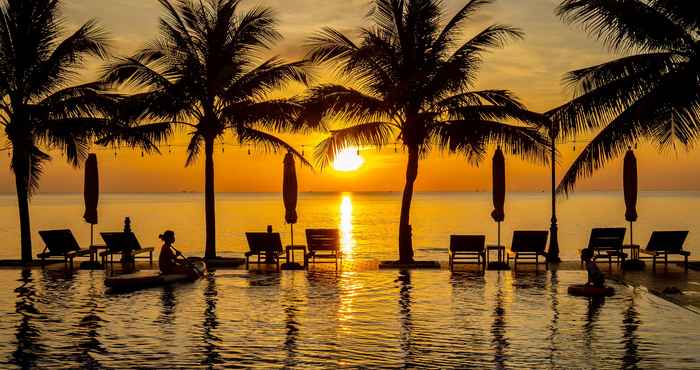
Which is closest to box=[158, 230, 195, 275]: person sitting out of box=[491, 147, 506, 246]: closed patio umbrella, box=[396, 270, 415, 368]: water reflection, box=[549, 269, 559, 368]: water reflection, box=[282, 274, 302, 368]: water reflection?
box=[282, 274, 302, 368]: water reflection

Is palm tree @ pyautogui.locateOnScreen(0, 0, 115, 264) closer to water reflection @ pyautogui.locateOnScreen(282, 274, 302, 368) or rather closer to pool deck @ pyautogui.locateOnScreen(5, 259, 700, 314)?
pool deck @ pyautogui.locateOnScreen(5, 259, 700, 314)

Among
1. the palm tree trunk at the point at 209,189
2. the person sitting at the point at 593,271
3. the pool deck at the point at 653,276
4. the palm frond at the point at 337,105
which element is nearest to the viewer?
the pool deck at the point at 653,276

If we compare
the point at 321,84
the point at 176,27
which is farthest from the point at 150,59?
the point at 321,84

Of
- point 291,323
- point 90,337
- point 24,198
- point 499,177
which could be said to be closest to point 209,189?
point 24,198

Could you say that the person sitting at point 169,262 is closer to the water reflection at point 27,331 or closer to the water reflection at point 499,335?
the water reflection at point 27,331

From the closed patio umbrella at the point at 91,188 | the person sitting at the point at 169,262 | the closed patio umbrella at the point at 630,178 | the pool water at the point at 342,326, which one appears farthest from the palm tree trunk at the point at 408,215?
the closed patio umbrella at the point at 91,188

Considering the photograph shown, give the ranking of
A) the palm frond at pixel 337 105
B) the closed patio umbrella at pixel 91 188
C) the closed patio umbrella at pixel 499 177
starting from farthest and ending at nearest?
1. the closed patio umbrella at pixel 91 188
2. the closed patio umbrella at pixel 499 177
3. the palm frond at pixel 337 105

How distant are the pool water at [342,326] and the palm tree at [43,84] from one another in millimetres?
A: 6209

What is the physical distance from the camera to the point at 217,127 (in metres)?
25.7

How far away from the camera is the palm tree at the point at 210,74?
82.0ft

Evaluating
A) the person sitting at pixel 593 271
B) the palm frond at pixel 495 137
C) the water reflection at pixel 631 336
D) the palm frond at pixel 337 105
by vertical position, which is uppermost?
the palm frond at pixel 337 105

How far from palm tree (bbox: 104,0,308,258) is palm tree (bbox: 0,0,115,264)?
3.42 ft

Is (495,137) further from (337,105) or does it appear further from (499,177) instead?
(337,105)

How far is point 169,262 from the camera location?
20312mm
